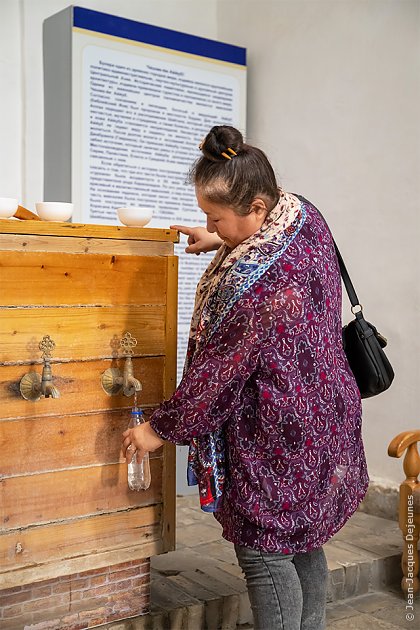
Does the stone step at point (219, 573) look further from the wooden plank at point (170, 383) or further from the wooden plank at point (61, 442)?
the wooden plank at point (61, 442)

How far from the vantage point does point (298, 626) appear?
7.64ft

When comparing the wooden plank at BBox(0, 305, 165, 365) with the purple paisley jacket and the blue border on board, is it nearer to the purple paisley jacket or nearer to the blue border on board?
the purple paisley jacket

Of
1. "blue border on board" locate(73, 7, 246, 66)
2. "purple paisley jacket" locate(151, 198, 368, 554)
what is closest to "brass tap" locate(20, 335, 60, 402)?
"purple paisley jacket" locate(151, 198, 368, 554)

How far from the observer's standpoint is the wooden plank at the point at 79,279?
2553mm

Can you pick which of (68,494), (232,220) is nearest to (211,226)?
(232,220)

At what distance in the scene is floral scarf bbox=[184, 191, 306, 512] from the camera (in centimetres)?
224

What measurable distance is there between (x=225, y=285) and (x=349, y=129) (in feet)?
8.57

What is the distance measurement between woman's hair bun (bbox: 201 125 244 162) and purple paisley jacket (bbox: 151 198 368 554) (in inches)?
11.4

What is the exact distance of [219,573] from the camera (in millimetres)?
3439

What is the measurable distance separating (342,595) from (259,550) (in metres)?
1.48

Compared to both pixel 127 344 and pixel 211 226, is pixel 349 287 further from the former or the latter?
pixel 127 344

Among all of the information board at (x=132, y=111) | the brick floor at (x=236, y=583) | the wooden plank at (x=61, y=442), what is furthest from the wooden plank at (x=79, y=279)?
the information board at (x=132, y=111)

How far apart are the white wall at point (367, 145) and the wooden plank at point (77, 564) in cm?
190

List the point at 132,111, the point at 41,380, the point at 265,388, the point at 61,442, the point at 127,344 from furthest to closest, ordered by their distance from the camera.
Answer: the point at 132,111, the point at 127,344, the point at 61,442, the point at 41,380, the point at 265,388
